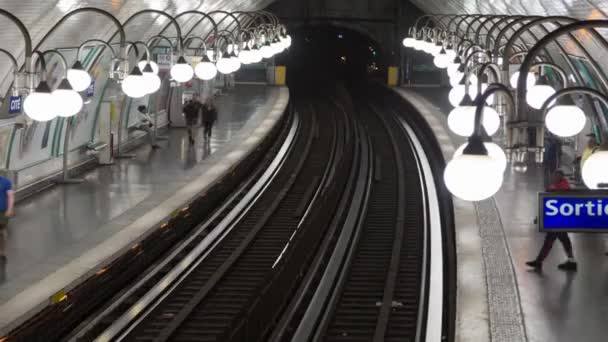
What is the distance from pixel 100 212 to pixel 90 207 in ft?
1.72

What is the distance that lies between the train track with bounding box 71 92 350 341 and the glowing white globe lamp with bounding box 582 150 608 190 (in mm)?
3827

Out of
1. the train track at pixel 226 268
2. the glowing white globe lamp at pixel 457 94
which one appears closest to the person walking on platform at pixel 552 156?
the train track at pixel 226 268

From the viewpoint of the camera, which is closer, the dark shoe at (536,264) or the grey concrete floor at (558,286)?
the grey concrete floor at (558,286)

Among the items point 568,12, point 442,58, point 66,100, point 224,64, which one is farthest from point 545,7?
point 66,100

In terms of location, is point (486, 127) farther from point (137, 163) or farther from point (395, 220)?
point (137, 163)

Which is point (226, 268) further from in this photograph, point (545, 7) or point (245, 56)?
Result: point (545, 7)

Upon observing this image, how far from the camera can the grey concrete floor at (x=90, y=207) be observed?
13.0 metres

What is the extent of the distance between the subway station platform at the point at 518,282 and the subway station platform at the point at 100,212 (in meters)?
4.58

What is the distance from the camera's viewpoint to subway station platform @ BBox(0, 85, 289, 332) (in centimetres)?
Answer: 1189

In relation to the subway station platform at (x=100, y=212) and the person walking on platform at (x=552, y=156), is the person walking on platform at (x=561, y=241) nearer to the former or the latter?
the person walking on platform at (x=552, y=156)

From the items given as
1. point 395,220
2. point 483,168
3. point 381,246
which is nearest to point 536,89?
point 483,168

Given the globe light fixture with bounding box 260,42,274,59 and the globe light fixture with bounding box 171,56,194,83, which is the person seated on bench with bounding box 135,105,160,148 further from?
the globe light fixture with bounding box 171,56,194,83

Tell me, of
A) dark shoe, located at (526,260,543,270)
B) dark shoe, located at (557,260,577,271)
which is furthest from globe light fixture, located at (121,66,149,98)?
dark shoe, located at (557,260,577,271)

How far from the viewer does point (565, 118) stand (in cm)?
651
